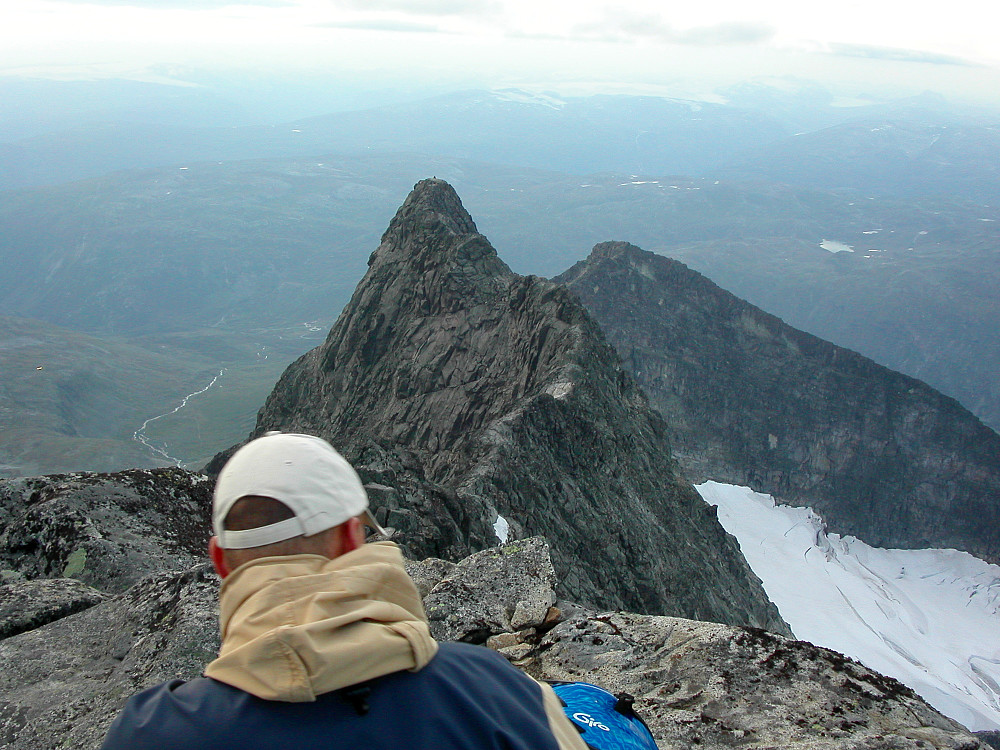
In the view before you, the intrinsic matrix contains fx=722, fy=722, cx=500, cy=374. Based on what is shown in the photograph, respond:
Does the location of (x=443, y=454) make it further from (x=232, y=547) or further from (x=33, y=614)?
(x=232, y=547)

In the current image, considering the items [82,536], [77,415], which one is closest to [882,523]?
[82,536]

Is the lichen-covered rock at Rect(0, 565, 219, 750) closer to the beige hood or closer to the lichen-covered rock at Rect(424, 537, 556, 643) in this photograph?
the lichen-covered rock at Rect(424, 537, 556, 643)

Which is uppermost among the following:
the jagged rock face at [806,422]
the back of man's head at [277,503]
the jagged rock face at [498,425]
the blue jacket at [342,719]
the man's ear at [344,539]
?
the back of man's head at [277,503]

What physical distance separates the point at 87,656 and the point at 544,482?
23345 mm

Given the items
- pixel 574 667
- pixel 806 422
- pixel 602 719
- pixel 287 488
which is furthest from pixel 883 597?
pixel 287 488

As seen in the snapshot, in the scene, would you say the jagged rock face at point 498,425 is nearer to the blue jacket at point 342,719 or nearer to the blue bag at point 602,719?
the blue bag at point 602,719

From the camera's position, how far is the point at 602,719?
19.4 ft

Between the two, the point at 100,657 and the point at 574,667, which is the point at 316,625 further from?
the point at 100,657

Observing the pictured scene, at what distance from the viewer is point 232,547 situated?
3.74 m

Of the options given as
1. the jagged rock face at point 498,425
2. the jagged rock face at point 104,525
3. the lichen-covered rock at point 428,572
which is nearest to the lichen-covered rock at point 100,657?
the jagged rock face at point 104,525

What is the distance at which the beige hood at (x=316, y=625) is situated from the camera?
3229mm

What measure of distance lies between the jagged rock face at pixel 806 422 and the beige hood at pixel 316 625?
100782mm

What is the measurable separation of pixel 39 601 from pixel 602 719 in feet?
28.5

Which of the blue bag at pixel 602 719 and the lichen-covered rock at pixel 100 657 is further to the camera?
the lichen-covered rock at pixel 100 657
